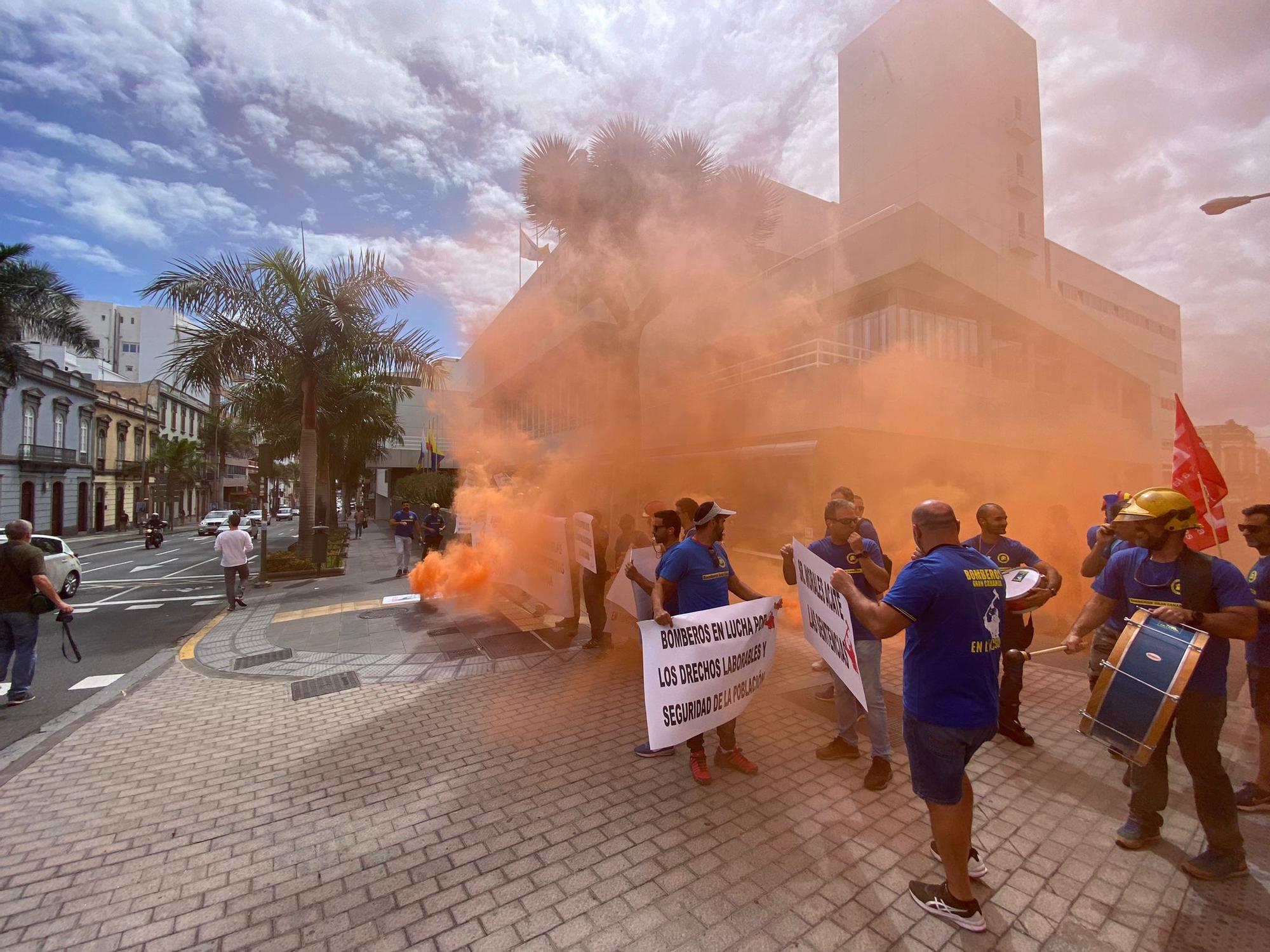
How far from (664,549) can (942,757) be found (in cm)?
230

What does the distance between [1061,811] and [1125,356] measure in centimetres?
2115

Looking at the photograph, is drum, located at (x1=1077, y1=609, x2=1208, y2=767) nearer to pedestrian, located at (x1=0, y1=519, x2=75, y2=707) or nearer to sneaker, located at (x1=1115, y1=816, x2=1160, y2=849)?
sneaker, located at (x1=1115, y1=816, x2=1160, y2=849)

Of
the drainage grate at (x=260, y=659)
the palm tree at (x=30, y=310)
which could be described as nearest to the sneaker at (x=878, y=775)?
the drainage grate at (x=260, y=659)

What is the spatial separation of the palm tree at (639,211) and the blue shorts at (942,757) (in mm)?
10285

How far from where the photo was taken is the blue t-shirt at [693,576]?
338 cm

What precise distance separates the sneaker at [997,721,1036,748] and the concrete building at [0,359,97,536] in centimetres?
3655

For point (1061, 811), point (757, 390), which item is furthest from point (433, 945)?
point (757, 390)

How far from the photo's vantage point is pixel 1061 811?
2998 millimetres

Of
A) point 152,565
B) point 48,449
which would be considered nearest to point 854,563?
point 152,565

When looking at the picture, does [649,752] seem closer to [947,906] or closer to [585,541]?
[947,906]

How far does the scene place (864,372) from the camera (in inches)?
421

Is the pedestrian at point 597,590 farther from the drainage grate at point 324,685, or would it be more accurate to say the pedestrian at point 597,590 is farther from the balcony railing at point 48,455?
the balcony railing at point 48,455

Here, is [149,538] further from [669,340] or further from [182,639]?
[669,340]

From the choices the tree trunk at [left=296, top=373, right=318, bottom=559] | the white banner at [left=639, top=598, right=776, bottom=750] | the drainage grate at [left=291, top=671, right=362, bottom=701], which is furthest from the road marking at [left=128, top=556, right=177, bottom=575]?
the white banner at [left=639, top=598, right=776, bottom=750]
